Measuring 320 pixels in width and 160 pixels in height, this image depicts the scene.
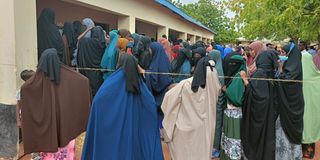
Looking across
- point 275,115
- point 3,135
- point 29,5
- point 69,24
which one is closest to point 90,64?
point 69,24

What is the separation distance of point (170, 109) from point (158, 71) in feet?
4.03

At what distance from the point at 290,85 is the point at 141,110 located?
2.18 meters

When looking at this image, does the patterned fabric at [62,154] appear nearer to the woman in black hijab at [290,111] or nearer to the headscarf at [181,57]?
the headscarf at [181,57]

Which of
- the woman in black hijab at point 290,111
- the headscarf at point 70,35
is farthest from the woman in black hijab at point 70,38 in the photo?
the woman in black hijab at point 290,111

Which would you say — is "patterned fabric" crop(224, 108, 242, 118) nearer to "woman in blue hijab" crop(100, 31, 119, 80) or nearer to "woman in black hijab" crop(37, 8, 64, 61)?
"woman in blue hijab" crop(100, 31, 119, 80)

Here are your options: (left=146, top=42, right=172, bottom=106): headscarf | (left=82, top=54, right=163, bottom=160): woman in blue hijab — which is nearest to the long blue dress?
(left=82, top=54, right=163, bottom=160): woman in blue hijab

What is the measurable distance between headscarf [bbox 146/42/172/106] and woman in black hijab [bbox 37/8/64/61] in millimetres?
1905

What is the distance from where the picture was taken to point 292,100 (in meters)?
4.50

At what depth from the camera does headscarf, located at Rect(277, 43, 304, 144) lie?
176 inches

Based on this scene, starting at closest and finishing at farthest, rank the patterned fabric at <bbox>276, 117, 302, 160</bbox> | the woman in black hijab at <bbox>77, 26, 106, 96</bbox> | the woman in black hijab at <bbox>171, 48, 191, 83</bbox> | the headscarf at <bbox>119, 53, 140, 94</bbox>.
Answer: the headscarf at <bbox>119, 53, 140, 94</bbox>
the patterned fabric at <bbox>276, 117, 302, 160</bbox>
the woman in black hijab at <bbox>171, 48, 191, 83</bbox>
the woman in black hijab at <bbox>77, 26, 106, 96</bbox>

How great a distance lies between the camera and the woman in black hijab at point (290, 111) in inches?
177

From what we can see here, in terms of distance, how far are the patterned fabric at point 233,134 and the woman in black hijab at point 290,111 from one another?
2.05 feet

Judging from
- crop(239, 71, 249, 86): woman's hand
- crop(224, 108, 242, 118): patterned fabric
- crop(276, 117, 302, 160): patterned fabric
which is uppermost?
crop(239, 71, 249, 86): woman's hand

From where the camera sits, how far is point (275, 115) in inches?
176
